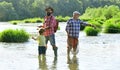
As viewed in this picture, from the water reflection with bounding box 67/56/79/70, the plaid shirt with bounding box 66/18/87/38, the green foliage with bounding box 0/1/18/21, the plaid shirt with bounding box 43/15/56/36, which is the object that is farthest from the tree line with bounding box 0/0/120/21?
the water reflection with bounding box 67/56/79/70

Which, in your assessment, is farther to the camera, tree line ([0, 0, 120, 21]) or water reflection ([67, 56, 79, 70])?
tree line ([0, 0, 120, 21])

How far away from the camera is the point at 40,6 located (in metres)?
149

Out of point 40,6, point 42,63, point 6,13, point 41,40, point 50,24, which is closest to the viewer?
point 42,63

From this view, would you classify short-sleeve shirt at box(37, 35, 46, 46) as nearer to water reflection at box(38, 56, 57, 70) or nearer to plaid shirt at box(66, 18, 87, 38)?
water reflection at box(38, 56, 57, 70)

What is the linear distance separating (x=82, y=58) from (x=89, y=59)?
1.38 ft

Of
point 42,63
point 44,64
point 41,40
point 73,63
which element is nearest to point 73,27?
point 41,40

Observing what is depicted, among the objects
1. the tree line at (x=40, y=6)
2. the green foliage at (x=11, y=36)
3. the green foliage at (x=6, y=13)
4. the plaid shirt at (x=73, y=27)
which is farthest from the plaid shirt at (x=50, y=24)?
the tree line at (x=40, y=6)

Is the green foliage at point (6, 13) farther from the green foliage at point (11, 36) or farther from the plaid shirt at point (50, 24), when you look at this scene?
the plaid shirt at point (50, 24)

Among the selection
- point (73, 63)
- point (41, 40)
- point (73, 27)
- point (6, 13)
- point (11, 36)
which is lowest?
point (73, 63)

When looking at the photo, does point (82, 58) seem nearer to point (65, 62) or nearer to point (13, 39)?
point (65, 62)

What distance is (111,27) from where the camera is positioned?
36.3 metres

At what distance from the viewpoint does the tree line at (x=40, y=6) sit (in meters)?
134

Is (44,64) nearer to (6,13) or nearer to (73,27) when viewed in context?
(73,27)

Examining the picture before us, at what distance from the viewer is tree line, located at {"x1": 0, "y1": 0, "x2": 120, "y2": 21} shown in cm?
13388
